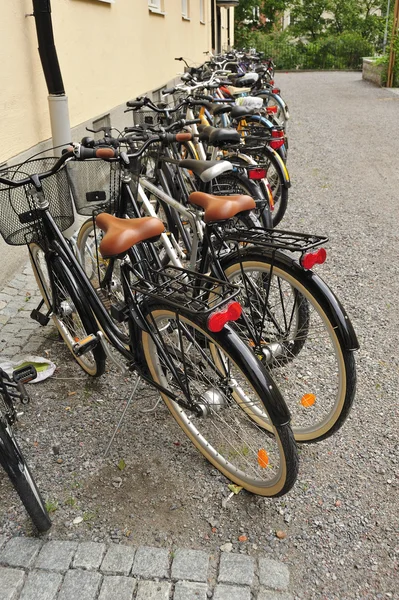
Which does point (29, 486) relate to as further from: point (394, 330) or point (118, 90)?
point (118, 90)

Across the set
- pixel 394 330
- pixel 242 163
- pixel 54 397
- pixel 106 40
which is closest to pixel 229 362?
pixel 54 397

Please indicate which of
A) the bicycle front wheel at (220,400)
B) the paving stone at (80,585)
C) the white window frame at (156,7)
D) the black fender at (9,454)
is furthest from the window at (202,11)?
the paving stone at (80,585)

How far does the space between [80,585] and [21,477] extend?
1.45ft

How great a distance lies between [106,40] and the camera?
7191 millimetres

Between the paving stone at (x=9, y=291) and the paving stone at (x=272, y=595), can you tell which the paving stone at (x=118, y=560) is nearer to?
the paving stone at (x=272, y=595)

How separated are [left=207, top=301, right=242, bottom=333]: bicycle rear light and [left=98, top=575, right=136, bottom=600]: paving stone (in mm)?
956

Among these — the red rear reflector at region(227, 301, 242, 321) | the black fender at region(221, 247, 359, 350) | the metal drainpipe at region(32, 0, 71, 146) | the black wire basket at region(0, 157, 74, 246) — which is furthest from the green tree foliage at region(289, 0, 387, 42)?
the red rear reflector at region(227, 301, 242, 321)

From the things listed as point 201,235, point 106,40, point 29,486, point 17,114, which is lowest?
point 29,486

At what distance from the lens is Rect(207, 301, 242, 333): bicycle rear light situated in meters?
2.02

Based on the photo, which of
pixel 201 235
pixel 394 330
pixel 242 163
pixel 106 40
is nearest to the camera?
pixel 201 235

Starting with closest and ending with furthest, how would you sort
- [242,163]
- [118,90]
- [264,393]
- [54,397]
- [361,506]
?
[264,393] < [361,506] < [54,397] < [242,163] < [118,90]

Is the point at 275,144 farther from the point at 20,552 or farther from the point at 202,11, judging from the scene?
the point at 202,11

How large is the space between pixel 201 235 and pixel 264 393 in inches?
44.3

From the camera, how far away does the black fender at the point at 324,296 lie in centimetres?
243
